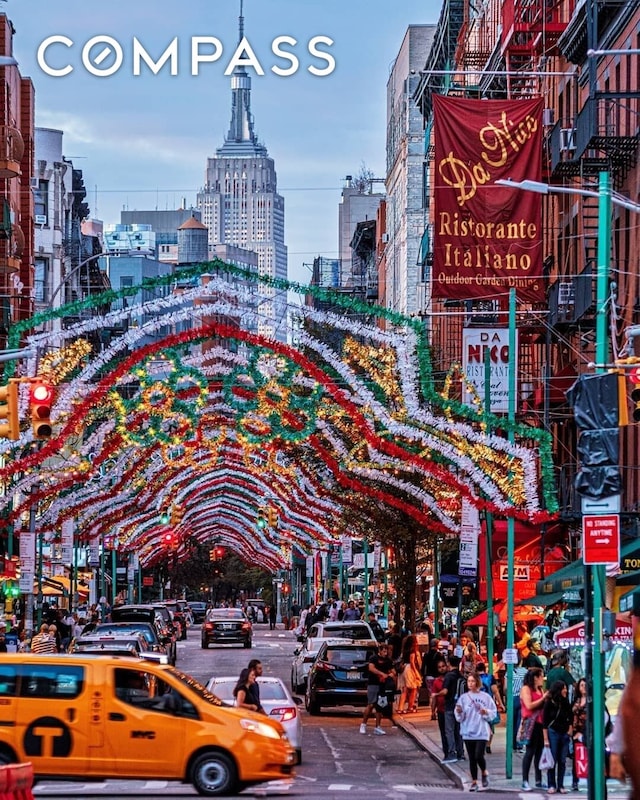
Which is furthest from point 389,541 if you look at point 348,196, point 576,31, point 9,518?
point 348,196

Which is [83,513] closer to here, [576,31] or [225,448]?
[225,448]

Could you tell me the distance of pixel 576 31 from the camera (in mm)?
42500

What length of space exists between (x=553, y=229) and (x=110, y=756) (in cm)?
3147

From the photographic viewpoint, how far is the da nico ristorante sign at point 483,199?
31.5m

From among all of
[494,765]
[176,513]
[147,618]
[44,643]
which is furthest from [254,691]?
[176,513]

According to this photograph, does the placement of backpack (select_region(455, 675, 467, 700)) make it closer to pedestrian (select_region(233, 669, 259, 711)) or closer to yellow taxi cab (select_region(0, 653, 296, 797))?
pedestrian (select_region(233, 669, 259, 711))

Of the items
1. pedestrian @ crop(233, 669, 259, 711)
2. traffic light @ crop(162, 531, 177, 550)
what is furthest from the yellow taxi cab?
traffic light @ crop(162, 531, 177, 550)

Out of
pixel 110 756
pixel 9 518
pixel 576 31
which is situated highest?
pixel 576 31

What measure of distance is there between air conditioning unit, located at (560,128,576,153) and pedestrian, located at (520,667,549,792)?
19573 millimetres

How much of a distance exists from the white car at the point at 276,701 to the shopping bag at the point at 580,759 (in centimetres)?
428

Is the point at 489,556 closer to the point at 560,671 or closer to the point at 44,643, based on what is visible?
the point at 560,671

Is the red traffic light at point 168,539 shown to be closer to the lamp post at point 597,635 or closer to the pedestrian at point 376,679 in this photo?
the pedestrian at point 376,679

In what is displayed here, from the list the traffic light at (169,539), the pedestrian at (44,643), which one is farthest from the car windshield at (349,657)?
the traffic light at (169,539)

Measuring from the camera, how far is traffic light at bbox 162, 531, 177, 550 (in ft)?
310
